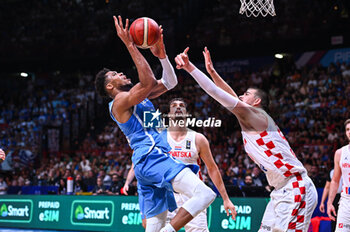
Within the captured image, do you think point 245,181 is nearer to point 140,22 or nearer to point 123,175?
point 123,175

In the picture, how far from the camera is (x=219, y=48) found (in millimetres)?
18422

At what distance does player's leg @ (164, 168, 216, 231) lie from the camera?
440 centimetres

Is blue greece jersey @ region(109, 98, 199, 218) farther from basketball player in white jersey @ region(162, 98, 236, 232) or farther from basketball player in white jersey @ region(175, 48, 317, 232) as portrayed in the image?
basketball player in white jersey @ region(162, 98, 236, 232)

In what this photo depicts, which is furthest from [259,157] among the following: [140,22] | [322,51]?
[322,51]

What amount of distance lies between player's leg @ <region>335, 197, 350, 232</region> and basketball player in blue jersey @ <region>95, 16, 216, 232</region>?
2417mm

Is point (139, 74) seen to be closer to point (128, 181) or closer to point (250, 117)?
point (250, 117)

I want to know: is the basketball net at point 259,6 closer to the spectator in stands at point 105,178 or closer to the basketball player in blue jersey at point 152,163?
the basketball player in blue jersey at point 152,163

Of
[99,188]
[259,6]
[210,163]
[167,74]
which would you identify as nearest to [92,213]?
[99,188]

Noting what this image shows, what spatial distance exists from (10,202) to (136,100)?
8706mm

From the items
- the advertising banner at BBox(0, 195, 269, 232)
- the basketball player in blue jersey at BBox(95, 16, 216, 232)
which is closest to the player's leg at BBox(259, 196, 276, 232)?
the basketball player in blue jersey at BBox(95, 16, 216, 232)

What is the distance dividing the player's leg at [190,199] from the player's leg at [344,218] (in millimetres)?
2474

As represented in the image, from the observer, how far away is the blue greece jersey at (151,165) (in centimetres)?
463

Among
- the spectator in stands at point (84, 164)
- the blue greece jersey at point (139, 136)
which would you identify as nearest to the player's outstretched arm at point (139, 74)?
the blue greece jersey at point (139, 136)

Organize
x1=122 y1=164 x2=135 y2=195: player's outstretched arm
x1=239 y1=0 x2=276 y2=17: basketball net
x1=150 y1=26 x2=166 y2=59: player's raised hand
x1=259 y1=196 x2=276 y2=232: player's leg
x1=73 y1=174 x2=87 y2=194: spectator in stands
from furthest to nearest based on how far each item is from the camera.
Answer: x1=73 y1=174 x2=87 y2=194: spectator in stands, x1=239 y1=0 x2=276 y2=17: basketball net, x1=122 y1=164 x2=135 y2=195: player's outstretched arm, x1=150 y1=26 x2=166 y2=59: player's raised hand, x1=259 y1=196 x2=276 y2=232: player's leg
